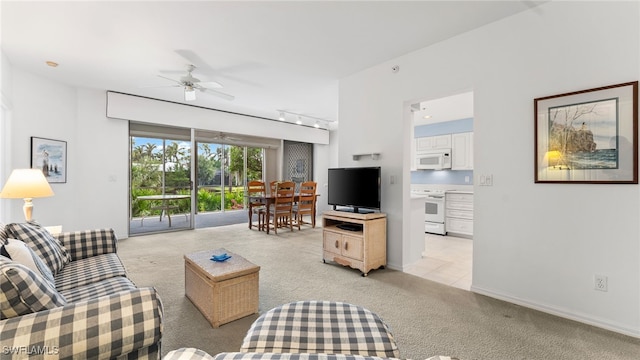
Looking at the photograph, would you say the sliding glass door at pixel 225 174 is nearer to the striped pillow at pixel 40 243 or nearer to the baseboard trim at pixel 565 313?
the striped pillow at pixel 40 243

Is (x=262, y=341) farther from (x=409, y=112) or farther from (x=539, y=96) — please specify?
(x=409, y=112)

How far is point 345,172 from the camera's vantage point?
3.72m

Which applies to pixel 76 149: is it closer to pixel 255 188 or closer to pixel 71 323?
pixel 255 188

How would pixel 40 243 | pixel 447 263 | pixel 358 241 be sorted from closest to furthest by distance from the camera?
pixel 40 243, pixel 358 241, pixel 447 263

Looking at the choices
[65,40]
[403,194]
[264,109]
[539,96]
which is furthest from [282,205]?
[539,96]

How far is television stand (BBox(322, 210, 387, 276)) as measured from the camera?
323 centimetres

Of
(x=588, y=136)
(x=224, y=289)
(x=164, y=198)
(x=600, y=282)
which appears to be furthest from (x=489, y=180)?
(x=164, y=198)

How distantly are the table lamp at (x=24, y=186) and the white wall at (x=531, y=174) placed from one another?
13.6ft

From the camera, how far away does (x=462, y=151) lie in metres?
5.79

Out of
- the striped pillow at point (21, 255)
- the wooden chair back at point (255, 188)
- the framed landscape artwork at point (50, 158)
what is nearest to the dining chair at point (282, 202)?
the wooden chair back at point (255, 188)

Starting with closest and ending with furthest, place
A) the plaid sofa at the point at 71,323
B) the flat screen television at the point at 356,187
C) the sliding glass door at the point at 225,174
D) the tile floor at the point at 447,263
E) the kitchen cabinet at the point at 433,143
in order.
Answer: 1. the plaid sofa at the point at 71,323
2. the tile floor at the point at 447,263
3. the flat screen television at the point at 356,187
4. the kitchen cabinet at the point at 433,143
5. the sliding glass door at the point at 225,174

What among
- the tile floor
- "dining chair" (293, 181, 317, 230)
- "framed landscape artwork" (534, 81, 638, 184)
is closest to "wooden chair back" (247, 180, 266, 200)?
"dining chair" (293, 181, 317, 230)

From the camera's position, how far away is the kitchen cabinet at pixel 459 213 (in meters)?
5.29

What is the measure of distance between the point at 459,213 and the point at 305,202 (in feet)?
10.5
